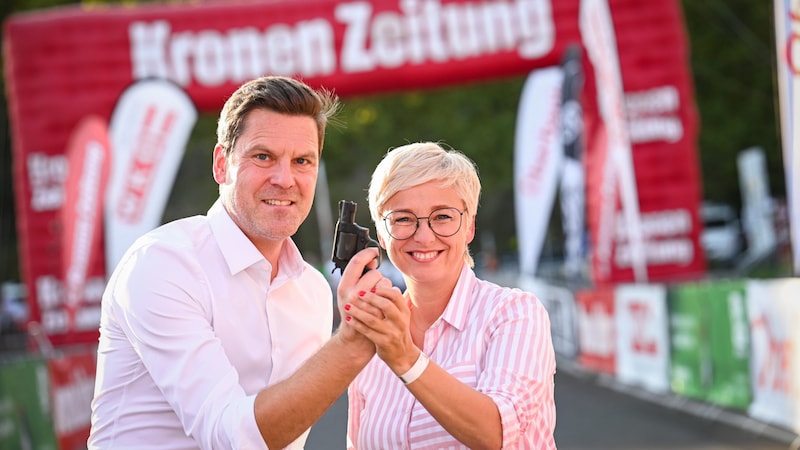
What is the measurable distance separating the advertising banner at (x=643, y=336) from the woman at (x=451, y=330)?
9141mm

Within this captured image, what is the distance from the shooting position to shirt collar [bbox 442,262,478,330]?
3523mm

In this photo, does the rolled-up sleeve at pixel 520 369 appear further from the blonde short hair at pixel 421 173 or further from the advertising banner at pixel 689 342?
the advertising banner at pixel 689 342

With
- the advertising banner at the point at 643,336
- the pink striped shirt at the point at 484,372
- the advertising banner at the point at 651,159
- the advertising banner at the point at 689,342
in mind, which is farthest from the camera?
the advertising banner at the point at 651,159

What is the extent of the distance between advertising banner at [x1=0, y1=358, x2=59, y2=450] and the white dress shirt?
642cm

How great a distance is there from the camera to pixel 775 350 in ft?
30.7

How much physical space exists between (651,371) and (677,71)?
4.46 metres

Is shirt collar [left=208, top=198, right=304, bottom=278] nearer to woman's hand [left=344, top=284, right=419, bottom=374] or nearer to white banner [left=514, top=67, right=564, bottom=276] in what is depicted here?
woman's hand [left=344, top=284, right=419, bottom=374]

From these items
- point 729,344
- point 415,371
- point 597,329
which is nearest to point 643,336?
point 597,329

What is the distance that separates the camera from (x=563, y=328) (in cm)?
1795

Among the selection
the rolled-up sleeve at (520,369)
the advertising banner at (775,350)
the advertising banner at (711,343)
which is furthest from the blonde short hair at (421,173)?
the advertising banner at (711,343)

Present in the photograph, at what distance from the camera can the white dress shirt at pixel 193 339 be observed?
3.18 metres

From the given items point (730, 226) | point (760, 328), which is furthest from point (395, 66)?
point (730, 226)

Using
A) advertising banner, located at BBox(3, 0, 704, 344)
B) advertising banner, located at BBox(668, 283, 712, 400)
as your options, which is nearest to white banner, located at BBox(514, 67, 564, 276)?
advertising banner, located at BBox(3, 0, 704, 344)

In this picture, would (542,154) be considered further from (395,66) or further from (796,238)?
(796,238)
